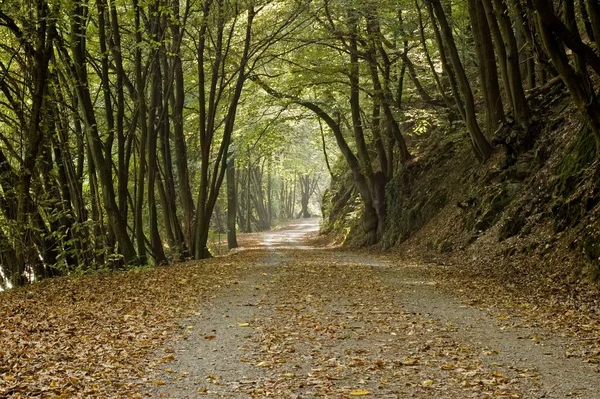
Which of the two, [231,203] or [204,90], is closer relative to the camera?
[204,90]

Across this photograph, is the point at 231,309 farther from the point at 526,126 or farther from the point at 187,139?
the point at 187,139

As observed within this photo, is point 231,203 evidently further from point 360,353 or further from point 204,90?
point 360,353

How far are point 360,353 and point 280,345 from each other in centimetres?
95

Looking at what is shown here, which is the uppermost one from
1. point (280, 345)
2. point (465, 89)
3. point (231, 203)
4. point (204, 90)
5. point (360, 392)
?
point (204, 90)

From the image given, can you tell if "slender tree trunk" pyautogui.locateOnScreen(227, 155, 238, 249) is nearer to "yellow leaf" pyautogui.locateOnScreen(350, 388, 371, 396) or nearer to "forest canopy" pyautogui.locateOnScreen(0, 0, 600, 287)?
"forest canopy" pyautogui.locateOnScreen(0, 0, 600, 287)

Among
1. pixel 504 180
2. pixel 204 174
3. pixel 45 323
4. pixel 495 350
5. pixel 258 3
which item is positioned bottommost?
pixel 495 350

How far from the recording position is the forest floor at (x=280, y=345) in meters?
5.59

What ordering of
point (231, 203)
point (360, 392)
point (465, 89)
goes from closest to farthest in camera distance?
1. point (360, 392)
2. point (465, 89)
3. point (231, 203)

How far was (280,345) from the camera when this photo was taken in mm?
7199

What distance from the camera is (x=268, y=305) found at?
9.98 meters

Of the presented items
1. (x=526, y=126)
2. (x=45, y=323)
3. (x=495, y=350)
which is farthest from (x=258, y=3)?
(x=495, y=350)

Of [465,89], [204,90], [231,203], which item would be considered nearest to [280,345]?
[465,89]

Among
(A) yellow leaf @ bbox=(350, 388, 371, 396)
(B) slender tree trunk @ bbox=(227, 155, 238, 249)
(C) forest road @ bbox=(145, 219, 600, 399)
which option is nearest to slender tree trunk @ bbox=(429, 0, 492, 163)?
(C) forest road @ bbox=(145, 219, 600, 399)

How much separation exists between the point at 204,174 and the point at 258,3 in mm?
5431
